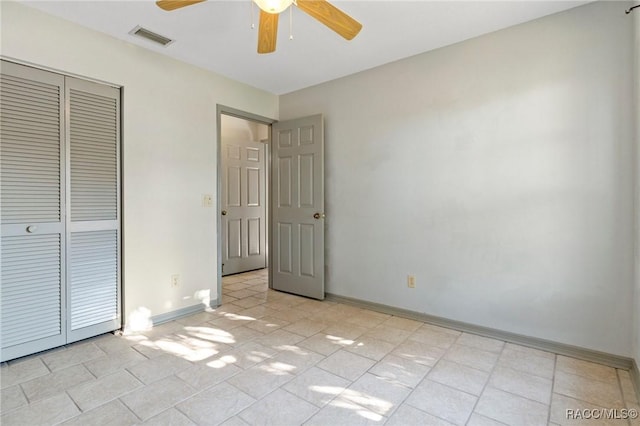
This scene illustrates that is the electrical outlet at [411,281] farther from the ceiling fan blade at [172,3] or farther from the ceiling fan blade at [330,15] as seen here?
the ceiling fan blade at [172,3]

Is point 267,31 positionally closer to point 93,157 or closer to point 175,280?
point 93,157

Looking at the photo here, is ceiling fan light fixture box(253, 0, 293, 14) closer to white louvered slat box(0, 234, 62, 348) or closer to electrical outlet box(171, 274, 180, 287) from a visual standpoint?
white louvered slat box(0, 234, 62, 348)

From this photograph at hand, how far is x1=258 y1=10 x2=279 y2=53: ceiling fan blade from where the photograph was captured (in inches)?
71.0

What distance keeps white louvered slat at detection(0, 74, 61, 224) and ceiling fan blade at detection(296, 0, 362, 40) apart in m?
2.00

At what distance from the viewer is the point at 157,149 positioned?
292cm

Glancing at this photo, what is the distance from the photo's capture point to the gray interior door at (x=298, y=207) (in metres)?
3.62

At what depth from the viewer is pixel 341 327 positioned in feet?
9.41

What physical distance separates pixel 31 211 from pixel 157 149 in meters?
1.02

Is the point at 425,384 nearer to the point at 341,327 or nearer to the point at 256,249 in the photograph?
the point at 341,327

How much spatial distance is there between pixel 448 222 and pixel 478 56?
1.40m

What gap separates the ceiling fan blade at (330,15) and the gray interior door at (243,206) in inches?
130

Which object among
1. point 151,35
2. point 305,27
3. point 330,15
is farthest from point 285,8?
point 151,35

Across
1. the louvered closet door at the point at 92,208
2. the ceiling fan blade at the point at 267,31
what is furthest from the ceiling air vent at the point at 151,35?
the ceiling fan blade at the point at 267,31

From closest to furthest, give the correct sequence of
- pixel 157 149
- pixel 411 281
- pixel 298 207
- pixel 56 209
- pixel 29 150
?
pixel 29 150 < pixel 56 209 < pixel 157 149 < pixel 411 281 < pixel 298 207
